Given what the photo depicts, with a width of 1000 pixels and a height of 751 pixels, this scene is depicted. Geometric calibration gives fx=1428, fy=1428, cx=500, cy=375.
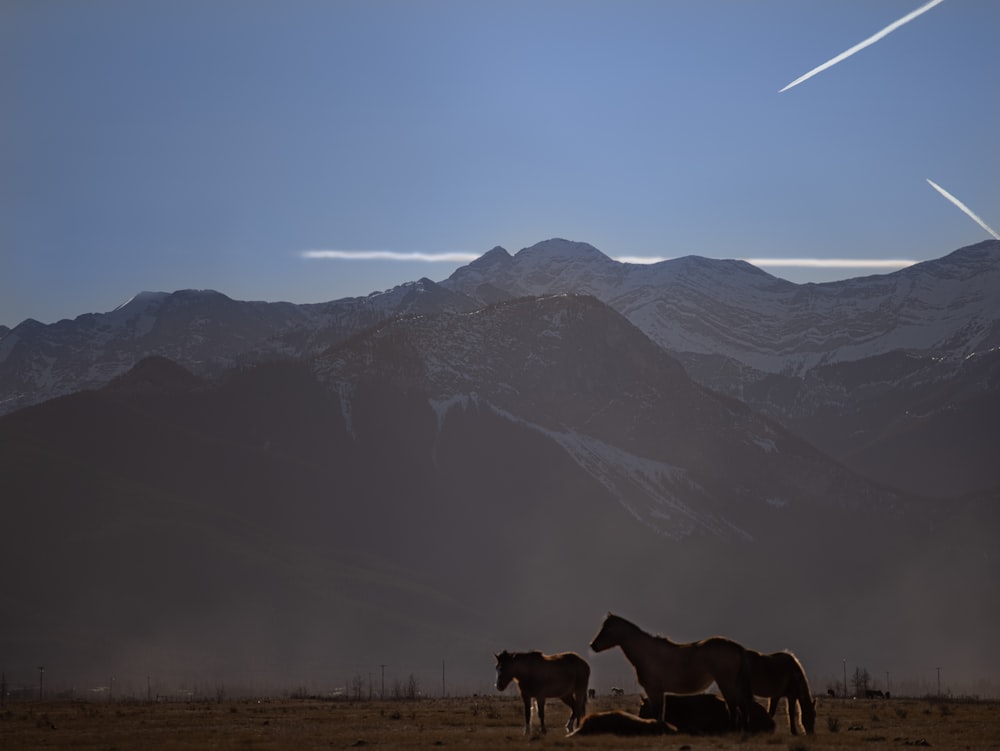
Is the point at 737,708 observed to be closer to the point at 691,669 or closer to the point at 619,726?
the point at 691,669

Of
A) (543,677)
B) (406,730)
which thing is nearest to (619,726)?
(543,677)

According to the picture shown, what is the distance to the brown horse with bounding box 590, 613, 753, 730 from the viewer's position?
130 feet

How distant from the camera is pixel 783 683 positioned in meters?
40.7

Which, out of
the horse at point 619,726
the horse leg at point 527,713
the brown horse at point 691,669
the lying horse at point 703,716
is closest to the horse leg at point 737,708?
the brown horse at point 691,669

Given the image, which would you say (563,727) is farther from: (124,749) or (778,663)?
(124,749)

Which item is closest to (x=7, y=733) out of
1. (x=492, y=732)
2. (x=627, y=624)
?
(x=492, y=732)

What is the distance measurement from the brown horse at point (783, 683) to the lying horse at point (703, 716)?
2.04 ft

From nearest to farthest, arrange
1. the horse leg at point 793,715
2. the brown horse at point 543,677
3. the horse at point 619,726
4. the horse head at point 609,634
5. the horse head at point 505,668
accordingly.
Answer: the horse at point 619,726 → the horse leg at point 793,715 → the horse head at point 609,634 → the horse head at point 505,668 → the brown horse at point 543,677

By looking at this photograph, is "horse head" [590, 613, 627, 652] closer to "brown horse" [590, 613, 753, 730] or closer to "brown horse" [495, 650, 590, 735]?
"brown horse" [590, 613, 753, 730]

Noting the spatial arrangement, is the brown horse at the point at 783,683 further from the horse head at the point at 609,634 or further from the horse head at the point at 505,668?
the horse head at the point at 505,668

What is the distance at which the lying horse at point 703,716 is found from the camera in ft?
131

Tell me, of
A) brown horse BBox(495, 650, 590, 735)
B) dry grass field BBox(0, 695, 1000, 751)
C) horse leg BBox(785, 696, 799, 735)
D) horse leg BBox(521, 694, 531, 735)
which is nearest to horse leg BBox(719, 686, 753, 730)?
dry grass field BBox(0, 695, 1000, 751)

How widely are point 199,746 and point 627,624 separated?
1283 centimetres

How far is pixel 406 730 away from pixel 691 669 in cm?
1257
